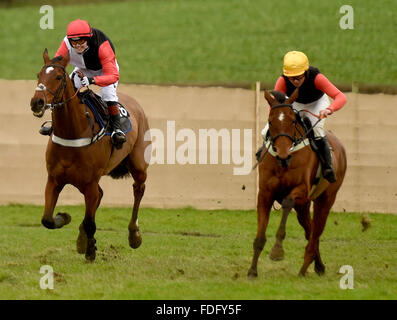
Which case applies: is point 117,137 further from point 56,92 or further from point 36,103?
point 36,103

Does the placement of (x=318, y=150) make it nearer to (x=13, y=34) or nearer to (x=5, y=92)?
(x=5, y=92)

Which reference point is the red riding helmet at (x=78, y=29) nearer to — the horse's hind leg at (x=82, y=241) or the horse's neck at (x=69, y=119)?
the horse's neck at (x=69, y=119)

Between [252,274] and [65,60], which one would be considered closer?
[252,274]

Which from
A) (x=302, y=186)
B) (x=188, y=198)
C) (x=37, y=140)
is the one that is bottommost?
(x=188, y=198)

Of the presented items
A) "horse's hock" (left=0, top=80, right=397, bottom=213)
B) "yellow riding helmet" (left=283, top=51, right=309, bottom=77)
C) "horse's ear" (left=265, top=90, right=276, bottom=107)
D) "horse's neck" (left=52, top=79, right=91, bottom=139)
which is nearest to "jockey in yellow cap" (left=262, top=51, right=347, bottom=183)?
"yellow riding helmet" (left=283, top=51, right=309, bottom=77)

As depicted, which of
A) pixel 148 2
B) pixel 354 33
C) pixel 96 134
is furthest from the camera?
pixel 148 2

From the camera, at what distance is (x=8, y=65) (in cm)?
2645

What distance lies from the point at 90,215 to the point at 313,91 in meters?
2.91

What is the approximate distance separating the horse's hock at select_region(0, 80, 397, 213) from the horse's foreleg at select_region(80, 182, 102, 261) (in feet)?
17.6

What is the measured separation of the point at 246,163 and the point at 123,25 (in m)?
16.6

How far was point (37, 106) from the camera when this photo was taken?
7.97 m

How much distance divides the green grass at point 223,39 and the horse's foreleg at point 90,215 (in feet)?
42.0

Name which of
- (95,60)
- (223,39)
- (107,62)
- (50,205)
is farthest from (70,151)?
(223,39)
